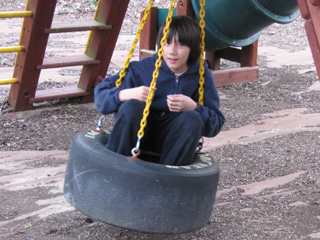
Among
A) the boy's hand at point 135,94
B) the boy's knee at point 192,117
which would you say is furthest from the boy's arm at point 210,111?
the boy's hand at point 135,94

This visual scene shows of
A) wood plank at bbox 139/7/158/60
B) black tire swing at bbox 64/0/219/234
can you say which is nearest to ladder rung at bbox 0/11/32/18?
wood plank at bbox 139/7/158/60

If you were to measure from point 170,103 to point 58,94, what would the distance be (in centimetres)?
283

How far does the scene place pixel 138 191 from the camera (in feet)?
7.80

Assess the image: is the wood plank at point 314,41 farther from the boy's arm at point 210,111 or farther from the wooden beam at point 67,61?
the wooden beam at point 67,61

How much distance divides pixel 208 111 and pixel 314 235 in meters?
0.93

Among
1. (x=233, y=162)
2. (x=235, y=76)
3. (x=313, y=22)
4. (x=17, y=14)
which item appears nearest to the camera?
(x=313, y=22)

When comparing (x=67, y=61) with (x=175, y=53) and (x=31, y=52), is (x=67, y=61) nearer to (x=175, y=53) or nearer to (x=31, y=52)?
(x=31, y=52)

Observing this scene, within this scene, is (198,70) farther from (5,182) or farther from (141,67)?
(5,182)

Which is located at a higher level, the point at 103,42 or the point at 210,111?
the point at 210,111

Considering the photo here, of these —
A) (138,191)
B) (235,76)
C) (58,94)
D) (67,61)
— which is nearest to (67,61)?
(67,61)

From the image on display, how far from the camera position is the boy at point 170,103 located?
260cm

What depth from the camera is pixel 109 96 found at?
2752 mm

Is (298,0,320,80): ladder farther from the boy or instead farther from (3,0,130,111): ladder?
(3,0,130,111): ladder

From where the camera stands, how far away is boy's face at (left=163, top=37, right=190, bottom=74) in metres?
2.76
